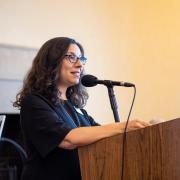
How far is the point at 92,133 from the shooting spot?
1.33m

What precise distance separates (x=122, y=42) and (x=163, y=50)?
0.39 m

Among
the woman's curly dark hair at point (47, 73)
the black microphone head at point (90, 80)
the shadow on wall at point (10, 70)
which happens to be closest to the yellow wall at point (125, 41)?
the shadow on wall at point (10, 70)

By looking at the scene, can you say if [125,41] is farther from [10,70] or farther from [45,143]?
[45,143]

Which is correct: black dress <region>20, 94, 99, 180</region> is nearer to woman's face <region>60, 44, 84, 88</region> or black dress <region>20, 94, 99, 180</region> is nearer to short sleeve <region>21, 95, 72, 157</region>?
short sleeve <region>21, 95, 72, 157</region>

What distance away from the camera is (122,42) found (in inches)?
140

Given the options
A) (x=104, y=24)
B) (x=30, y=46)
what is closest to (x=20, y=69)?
(x=30, y=46)

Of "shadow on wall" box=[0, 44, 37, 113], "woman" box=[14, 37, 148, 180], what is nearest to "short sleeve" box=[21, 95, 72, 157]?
"woman" box=[14, 37, 148, 180]

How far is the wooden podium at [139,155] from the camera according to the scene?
110cm

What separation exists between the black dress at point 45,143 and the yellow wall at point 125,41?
5.72 feet

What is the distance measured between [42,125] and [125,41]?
2240mm

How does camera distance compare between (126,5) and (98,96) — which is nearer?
(98,96)

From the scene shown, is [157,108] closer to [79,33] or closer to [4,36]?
[79,33]

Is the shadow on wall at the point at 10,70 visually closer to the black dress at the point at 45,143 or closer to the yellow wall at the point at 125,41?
the yellow wall at the point at 125,41

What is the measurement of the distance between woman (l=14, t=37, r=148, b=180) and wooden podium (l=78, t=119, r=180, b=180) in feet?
0.25
